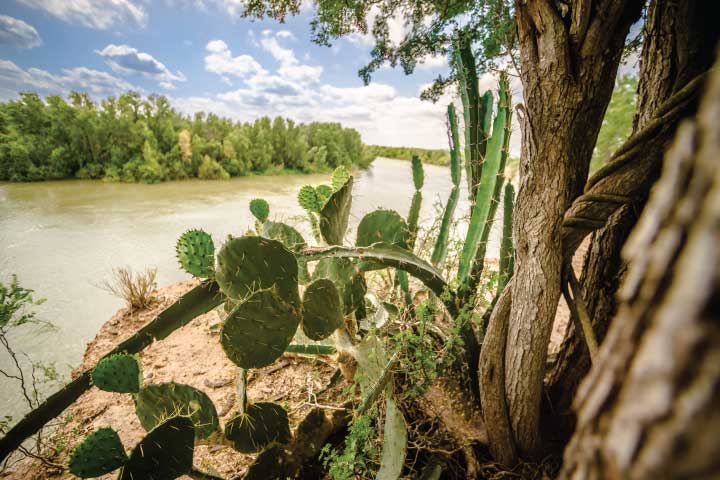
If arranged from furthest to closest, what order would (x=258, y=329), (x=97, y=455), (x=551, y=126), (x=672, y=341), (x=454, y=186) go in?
(x=454, y=186) → (x=258, y=329) → (x=97, y=455) → (x=551, y=126) → (x=672, y=341)

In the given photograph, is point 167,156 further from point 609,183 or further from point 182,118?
point 609,183

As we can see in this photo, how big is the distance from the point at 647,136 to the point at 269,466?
142 cm

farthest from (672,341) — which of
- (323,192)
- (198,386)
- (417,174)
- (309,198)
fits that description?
(198,386)

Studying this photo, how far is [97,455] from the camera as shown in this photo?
820 mm

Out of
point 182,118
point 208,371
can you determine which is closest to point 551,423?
point 208,371

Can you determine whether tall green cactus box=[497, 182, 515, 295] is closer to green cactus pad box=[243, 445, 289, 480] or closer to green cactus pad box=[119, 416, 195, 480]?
green cactus pad box=[243, 445, 289, 480]

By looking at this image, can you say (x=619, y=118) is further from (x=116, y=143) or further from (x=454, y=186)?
(x=116, y=143)

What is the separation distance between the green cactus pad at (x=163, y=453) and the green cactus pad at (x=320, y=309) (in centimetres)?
44

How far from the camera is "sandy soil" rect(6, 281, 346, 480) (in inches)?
53.4

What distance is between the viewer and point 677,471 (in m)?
0.13

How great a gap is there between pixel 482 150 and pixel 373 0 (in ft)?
3.75

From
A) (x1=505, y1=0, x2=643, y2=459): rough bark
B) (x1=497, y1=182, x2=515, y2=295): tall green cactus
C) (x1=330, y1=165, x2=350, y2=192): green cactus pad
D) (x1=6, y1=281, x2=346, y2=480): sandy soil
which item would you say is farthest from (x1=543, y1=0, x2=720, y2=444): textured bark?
(x1=6, y1=281, x2=346, y2=480): sandy soil

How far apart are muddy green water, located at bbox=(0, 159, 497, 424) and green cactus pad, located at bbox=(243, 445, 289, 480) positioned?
1042 millimetres

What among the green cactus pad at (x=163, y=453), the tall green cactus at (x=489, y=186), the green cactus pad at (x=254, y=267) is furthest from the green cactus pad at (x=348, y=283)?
the green cactus pad at (x=163, y=453)
